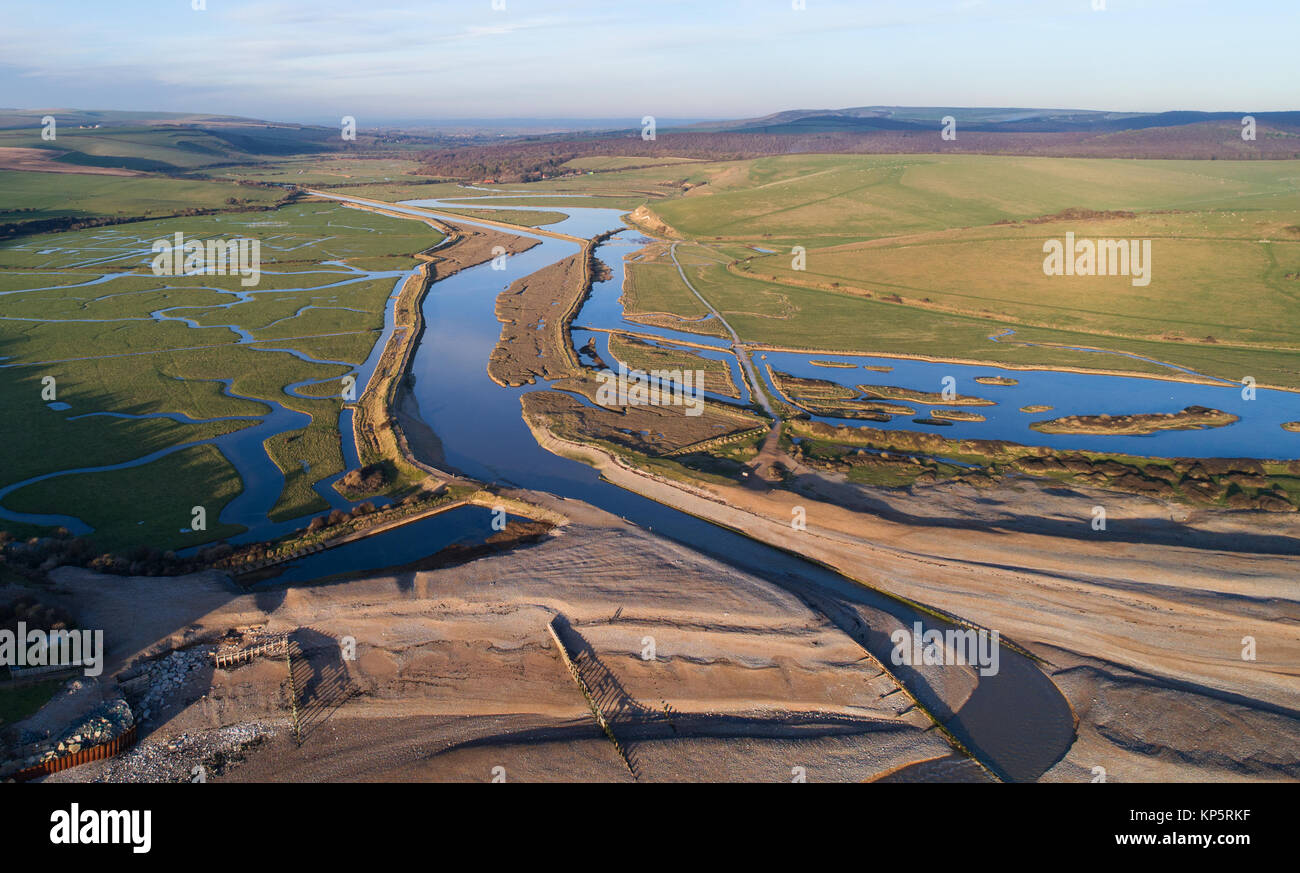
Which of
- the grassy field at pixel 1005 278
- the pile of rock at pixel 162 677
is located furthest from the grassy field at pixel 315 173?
the pile of rock at pixel 162 677

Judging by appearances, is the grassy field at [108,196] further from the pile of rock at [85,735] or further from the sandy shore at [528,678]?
the pile of rock at [85,735]

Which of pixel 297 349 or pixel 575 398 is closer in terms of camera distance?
pixel 575 398

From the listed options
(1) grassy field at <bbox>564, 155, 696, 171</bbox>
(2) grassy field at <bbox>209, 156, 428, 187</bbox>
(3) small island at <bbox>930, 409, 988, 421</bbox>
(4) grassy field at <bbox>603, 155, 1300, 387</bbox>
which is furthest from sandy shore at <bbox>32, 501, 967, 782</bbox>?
(1) grassy field at <bbox>564, 155, 696, 171</bbox>

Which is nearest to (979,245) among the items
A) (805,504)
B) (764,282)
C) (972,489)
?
(764,282)

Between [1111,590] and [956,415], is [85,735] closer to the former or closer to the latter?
[1111,590]

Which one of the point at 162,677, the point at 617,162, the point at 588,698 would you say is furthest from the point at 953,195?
the point at 162,677

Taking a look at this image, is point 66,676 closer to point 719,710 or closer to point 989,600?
point 719,710
